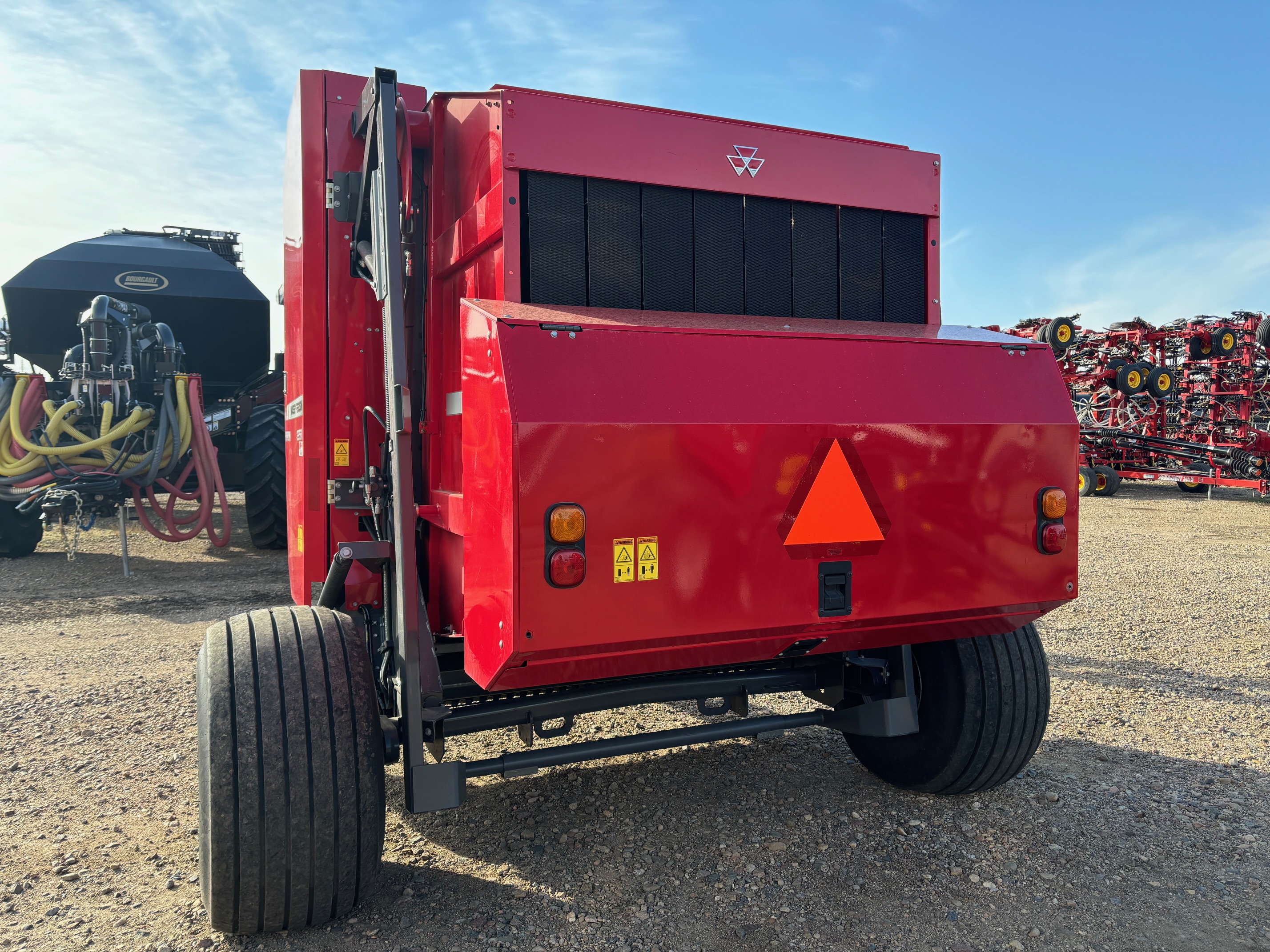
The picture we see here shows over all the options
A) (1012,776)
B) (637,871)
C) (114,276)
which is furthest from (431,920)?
(114,276)

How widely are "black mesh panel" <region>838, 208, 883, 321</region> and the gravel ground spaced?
1845 millimetres

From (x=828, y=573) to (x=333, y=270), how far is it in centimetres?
207

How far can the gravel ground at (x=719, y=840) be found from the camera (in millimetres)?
2586

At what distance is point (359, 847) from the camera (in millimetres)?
2502

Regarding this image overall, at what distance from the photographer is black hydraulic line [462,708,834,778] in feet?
8.91

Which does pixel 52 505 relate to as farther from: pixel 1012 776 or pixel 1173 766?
pixel 1173 766

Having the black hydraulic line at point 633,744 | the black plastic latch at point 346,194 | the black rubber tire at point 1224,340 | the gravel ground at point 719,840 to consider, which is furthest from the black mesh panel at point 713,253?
the black rubber tire at point 1224,340

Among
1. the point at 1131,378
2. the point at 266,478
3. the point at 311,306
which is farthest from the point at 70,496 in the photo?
the point at 1131,378

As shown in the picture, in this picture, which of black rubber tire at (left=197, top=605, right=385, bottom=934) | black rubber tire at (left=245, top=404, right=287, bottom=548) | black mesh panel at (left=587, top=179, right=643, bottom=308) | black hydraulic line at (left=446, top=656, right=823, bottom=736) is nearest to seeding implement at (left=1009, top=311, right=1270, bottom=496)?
black rubber tire at (left=245, top=404, right=287, bottom=548)

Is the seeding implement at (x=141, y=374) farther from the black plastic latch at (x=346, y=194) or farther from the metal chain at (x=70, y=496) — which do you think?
the black plastic latch at (x=346, y=194)

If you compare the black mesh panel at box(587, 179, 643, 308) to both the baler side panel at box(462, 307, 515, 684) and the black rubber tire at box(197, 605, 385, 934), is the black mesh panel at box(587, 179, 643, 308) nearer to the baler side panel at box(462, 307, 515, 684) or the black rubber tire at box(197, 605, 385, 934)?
the baler side panel at box(462, 307, 515, 684)

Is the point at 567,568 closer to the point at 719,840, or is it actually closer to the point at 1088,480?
the point at 719,840

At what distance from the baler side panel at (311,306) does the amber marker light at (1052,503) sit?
2.42 metres

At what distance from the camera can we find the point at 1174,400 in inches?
688
